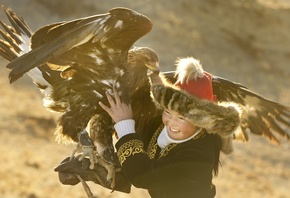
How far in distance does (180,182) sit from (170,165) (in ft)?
0.38

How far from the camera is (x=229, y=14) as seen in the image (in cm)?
2012

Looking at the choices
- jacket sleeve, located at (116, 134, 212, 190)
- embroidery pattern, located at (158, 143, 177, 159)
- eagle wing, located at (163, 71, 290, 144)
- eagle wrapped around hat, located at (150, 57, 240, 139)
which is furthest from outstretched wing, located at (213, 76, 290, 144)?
jacket sleeve, located at (116, 134, 212, 190)

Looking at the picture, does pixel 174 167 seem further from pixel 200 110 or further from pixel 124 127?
pixel 124 127

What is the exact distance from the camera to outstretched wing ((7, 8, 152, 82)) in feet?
11.8

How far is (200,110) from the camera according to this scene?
11.2 feet

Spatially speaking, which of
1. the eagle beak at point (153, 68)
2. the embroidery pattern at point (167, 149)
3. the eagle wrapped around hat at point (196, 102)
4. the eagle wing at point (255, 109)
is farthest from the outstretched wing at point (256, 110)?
the embroidery pattern at point (167, 149)

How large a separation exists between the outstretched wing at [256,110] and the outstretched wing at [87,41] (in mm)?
784

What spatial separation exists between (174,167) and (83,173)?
3.17ft

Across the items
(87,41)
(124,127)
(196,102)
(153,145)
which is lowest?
(153,145)

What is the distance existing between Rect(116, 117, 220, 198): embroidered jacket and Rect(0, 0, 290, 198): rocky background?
16.8ft

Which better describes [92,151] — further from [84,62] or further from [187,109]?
[187,109]

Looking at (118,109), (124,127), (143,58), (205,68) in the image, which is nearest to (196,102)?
(124,127)

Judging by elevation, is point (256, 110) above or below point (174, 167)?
below

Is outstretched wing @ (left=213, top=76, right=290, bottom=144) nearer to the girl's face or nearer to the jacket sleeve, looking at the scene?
the girl's face
